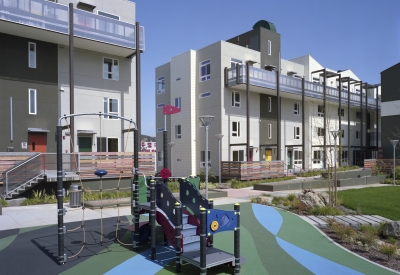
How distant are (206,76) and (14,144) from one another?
17426mm

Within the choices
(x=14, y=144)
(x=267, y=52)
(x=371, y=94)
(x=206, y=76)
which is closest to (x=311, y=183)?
(x=206, y=76)

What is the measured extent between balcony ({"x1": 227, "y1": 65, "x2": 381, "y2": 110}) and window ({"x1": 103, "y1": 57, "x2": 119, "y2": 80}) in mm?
10425

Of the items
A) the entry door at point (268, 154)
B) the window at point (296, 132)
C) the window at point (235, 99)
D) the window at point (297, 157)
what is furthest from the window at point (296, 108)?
the window at point (235, 99)

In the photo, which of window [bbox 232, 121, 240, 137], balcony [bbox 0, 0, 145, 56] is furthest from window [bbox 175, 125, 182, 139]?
balcony [bbox 0, 0, 145, 56]

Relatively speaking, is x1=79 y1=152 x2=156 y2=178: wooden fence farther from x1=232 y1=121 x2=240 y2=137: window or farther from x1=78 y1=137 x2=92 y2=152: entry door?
x1=232 y1=121 x2=240 y2=137: window

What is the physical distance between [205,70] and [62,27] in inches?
580

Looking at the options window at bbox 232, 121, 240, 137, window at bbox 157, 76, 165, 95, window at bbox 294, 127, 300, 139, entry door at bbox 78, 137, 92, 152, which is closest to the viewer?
entry door at bbox 78, 137, 92, 152

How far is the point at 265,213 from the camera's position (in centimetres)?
1217

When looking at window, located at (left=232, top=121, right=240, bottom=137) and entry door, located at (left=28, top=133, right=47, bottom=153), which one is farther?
window, located at (left=232, top=121, right=240, bottom=137)

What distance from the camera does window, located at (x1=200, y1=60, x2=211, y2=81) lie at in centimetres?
3009

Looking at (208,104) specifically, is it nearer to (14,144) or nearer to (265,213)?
(14,144)

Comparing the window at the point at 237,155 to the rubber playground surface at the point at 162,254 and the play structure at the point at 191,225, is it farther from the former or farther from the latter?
the play structure at the point at 191,225

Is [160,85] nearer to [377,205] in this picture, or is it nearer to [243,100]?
[243,100]

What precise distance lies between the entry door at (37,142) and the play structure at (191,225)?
43.0 feet
